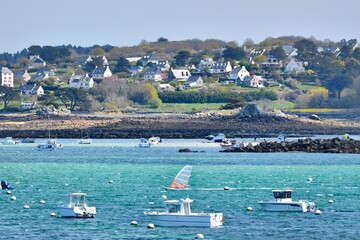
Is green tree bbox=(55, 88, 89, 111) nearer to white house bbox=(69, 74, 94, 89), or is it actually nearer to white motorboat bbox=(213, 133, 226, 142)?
white house bbox=(69, 74, 94, 89)

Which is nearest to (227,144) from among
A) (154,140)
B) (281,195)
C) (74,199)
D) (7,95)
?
(154,140)

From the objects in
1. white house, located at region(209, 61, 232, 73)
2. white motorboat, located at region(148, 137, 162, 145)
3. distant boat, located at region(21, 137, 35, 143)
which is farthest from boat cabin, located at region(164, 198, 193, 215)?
white house, located at region(209, 61, 232, 73)

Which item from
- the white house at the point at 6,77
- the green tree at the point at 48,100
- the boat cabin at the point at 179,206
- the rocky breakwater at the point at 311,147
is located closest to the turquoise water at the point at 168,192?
the boat cabin at the point at 179,206

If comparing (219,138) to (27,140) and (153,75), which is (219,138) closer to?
(27,140)

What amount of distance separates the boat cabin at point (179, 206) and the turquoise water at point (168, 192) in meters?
0.87

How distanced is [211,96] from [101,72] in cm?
4353

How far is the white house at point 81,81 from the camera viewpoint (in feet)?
592

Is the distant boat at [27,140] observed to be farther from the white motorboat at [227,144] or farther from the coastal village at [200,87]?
the coastal village at [200,87]

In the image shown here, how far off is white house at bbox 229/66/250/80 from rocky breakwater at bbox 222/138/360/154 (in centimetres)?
8055

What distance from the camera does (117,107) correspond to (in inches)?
6112

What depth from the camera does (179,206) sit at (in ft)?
143

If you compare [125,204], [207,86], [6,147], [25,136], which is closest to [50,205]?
[125,204]

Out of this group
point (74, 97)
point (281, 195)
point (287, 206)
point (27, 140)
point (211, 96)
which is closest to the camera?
point (287, 206)

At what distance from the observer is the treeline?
506 feet
